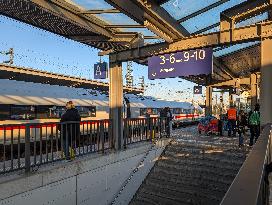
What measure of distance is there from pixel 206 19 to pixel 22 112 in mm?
10017

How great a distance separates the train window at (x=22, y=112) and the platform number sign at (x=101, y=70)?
16.7ft

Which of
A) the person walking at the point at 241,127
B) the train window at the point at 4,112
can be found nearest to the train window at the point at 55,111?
the train window at the point at 4,112

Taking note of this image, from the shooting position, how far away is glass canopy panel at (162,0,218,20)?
867 cm

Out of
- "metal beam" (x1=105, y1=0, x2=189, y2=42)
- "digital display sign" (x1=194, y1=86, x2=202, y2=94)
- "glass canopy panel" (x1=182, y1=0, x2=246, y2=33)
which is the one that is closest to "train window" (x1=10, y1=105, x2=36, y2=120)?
"metal beam" (x1=105, y1=0, x2=189, y2=42)

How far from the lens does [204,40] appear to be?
10180 millimetres

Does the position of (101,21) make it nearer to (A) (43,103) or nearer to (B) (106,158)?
(B) (106,158)

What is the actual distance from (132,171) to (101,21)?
16.4ft

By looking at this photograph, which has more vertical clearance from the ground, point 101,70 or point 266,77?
point 101,70

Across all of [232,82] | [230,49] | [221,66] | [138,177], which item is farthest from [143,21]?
[232,82]

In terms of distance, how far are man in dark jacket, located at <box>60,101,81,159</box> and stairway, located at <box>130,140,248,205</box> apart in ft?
9.14

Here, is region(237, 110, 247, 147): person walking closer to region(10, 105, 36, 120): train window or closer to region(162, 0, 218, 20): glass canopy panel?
region(162, 0, 218, 20): glass canopy panel

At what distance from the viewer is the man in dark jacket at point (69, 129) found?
27.1 feet

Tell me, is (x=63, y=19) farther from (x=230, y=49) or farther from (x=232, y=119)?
(x=232, y=119)

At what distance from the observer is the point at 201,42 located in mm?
→ 10234
